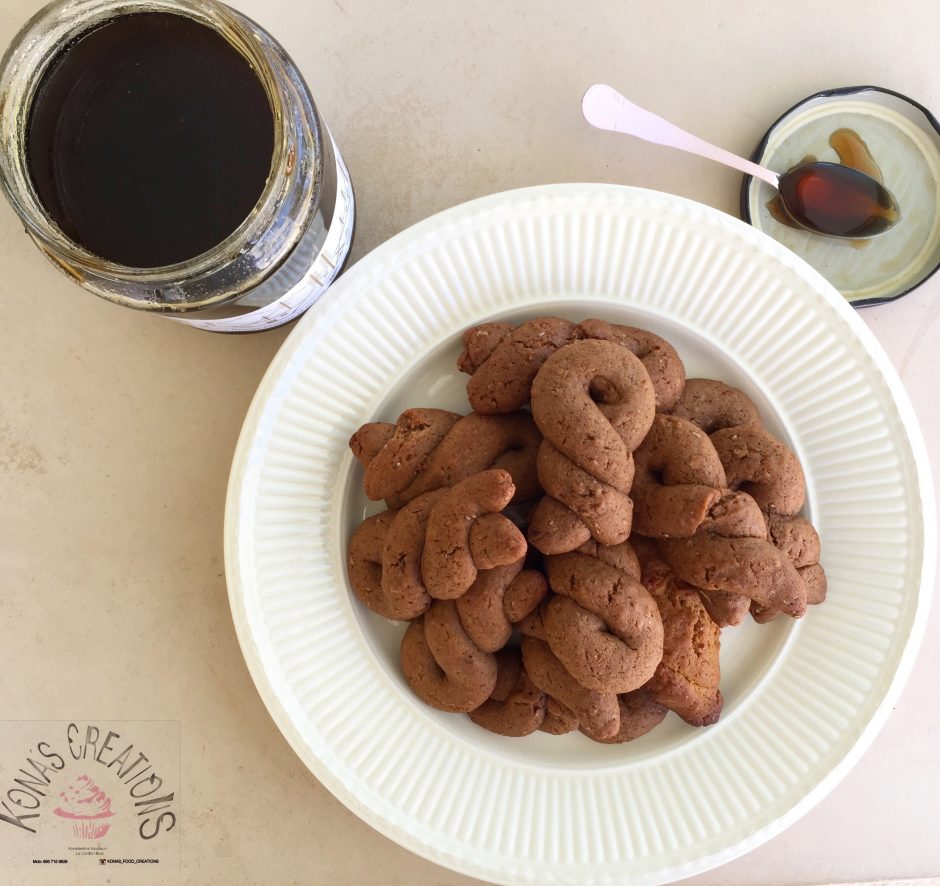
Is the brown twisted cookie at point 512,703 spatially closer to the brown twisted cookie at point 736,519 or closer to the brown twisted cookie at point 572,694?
the brown twisted cookie at point 572,694

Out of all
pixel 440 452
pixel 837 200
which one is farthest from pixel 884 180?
pixel 440 452

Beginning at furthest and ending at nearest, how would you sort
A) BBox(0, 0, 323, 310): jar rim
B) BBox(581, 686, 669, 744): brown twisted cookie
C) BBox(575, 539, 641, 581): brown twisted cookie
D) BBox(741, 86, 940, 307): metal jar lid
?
BBox(741, 86, 940, 307): metal jar lid
BBox(581, 686, 669, 744): brown twisted cookie
BBox(575, 539, 641, 581): brown twisted cookie
BBox(0, 0, 323, 310): jar rim

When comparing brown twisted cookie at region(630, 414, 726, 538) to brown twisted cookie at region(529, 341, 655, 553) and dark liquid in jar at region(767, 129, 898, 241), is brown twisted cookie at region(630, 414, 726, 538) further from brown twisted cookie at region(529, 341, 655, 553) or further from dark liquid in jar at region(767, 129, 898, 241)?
dark liquid in jar at region(767, 129, 898, 241)

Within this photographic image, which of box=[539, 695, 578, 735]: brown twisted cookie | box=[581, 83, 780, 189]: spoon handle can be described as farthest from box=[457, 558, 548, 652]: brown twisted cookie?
Answer: box=[581, 83, 780, 189]: spoon handle

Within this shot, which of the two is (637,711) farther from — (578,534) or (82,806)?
(82,806)

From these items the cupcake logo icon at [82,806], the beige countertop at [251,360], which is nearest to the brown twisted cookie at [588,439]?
the beige countertop at [251,360]

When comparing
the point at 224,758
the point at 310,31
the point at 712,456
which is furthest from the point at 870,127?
the point at 224,758
